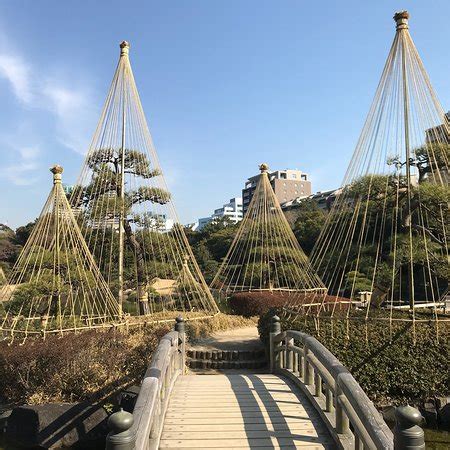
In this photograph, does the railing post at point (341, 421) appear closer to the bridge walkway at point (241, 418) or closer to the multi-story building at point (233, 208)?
the bridge walkway at point (241, 418)

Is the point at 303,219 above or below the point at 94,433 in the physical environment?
above

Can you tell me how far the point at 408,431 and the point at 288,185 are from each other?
79.7 meters

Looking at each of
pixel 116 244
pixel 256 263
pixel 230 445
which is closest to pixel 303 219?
pixel 256 263

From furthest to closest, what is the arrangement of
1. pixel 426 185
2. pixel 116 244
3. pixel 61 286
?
pixel 116 244 → pixel 61 286 → pixel 426 185

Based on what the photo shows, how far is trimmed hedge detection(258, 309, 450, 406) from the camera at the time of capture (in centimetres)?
691


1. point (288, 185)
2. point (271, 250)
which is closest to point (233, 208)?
point (288, 185)

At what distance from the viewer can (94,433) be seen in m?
6.16

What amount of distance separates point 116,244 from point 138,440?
32.4 feet

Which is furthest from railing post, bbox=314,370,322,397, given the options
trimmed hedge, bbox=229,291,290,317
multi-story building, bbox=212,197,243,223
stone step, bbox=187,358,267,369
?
multi-story building, bbox=212,197,243,223

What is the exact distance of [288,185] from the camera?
8088 centimetres

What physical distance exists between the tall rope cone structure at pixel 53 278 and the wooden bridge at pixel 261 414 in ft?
11.5

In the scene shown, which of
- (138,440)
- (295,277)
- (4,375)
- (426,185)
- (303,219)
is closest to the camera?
(138,440)

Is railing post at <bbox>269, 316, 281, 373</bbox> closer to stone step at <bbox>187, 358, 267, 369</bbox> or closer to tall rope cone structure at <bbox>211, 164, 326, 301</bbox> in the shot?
stone step at <bbox>187, 358, 267, 369</bbox>

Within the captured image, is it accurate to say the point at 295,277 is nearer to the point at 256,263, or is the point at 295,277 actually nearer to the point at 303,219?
the point at 256,263
